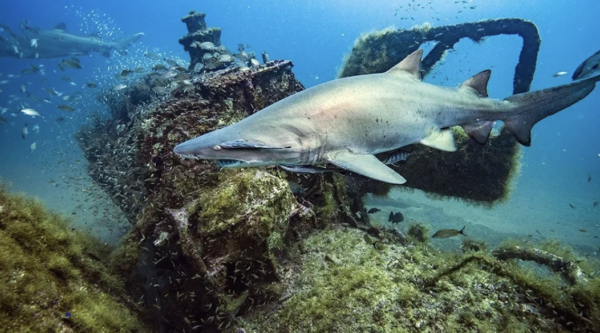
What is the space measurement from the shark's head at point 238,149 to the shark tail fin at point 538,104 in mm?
3634

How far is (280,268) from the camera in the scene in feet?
13.6

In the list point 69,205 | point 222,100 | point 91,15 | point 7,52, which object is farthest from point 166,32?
point 222,100

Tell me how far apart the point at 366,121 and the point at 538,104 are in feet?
9.70

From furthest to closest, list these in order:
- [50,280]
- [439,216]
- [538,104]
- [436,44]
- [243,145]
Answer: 1. [439,216]
2. [436,44]
3. [538,104]
4. [50,280]
5. [243,145]

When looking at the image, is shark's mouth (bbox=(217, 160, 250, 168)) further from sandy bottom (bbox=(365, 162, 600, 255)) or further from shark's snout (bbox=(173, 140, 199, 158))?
sandy bottom (bbox=(365, 162, 600, 255))

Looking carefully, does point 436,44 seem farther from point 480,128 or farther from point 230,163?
point 230,163

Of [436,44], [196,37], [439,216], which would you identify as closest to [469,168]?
[436,44]

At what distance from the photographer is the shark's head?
2.17m

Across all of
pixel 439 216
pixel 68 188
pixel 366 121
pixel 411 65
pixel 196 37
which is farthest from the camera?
pixel 68 188

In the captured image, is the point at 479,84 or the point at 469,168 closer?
the point at 479,84

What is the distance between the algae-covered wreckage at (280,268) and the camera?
317 cm

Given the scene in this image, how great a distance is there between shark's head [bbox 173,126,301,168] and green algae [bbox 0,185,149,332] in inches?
94.4

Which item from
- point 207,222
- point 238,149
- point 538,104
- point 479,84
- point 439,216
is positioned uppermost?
point 479,84

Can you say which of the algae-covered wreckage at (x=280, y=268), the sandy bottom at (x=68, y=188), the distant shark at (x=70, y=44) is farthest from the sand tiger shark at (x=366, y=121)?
the distant shark at (x=70, y=44)
